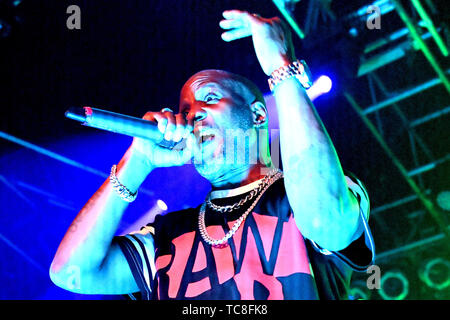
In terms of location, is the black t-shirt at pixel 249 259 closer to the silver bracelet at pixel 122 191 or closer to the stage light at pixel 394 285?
the silver bracelet at pixel 122 191

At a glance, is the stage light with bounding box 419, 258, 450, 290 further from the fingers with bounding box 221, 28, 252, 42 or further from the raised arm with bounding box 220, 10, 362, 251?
the fingers with bounding box 221, 28, 252, 42

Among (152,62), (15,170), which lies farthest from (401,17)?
(15,170)

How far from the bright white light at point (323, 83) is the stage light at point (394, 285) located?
9.26 feet

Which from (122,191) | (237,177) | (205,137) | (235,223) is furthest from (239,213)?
(122,191)

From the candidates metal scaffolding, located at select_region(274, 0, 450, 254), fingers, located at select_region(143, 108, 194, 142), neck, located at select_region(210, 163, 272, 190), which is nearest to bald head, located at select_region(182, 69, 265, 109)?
neck, located at select_region(210, 163, 272, 190)

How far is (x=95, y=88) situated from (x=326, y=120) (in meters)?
1.91

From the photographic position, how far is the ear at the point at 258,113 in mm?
1794

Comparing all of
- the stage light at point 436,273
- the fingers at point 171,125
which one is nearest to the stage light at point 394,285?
the stage light at point 436,273

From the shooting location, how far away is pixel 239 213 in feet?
4.98

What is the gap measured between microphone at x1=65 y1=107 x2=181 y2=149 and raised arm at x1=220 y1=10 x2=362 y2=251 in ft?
1.29

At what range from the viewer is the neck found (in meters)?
1.66

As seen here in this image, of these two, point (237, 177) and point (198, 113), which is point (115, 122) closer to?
point (198, 113)

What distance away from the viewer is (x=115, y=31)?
2.60m
